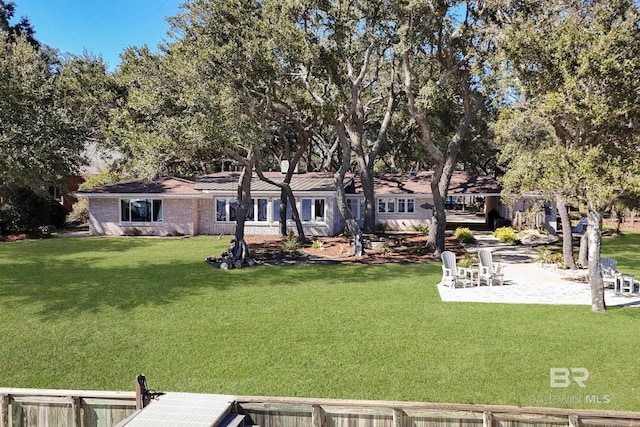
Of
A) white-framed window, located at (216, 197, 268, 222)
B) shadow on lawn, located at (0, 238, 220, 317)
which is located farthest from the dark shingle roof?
shadow on lawn, located at (0, 238, 220, 317)

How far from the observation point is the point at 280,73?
17.2 meters

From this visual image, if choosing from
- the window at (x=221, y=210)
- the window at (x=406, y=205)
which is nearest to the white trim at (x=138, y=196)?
the window at (x=221, y=210)

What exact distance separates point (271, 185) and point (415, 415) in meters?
23.3

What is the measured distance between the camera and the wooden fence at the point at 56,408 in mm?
5133

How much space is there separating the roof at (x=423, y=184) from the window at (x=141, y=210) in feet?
42.6

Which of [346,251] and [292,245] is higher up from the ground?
[292,245]

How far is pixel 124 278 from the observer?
14.4 meters

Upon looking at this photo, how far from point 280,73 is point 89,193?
53.1 ft

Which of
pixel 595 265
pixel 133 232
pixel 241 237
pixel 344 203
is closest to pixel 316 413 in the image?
pixel 595 265

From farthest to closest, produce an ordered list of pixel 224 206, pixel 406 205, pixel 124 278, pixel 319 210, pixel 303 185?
pixel 406 205
pixel 224 206
pixel 303 185
pixel 319 210
pixel 124 278

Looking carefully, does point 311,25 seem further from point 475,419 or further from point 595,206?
point 475,419

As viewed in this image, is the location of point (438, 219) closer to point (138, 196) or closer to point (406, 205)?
point (406, 205)

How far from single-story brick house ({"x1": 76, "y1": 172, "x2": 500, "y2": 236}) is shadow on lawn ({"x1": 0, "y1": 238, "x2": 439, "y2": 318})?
6.79m

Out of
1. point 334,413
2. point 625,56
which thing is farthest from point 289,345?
point 625,56
